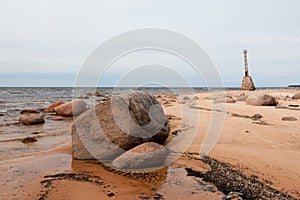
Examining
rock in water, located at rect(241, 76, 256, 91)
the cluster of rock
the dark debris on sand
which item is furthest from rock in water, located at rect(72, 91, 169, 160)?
rock in water, located at rect(241, 76, 256, 91)

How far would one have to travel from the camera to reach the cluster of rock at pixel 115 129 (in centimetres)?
577

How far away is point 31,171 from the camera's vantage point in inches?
192

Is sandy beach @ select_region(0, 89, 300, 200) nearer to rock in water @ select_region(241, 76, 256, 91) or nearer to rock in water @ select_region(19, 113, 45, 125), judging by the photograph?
rock in water @ select_region(19, 113, 45, 125)

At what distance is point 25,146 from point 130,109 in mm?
3489

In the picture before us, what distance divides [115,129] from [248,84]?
26.4 metres

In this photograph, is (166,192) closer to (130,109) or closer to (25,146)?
(130,109)

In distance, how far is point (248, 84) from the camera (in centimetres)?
2920

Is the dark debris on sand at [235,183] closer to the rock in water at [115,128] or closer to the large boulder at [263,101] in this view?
the rock in water at [115,128]

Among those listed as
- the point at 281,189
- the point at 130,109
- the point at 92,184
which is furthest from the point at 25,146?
the point at 281,189

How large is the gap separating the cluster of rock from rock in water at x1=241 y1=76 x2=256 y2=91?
25354 mm

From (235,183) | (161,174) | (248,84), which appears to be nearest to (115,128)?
(161,174)

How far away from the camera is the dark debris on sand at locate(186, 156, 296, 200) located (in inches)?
142

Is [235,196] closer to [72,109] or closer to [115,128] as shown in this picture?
[115,128]

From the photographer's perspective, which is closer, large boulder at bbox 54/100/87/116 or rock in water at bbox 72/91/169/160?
rock in water at bbox 72/91/169/160
